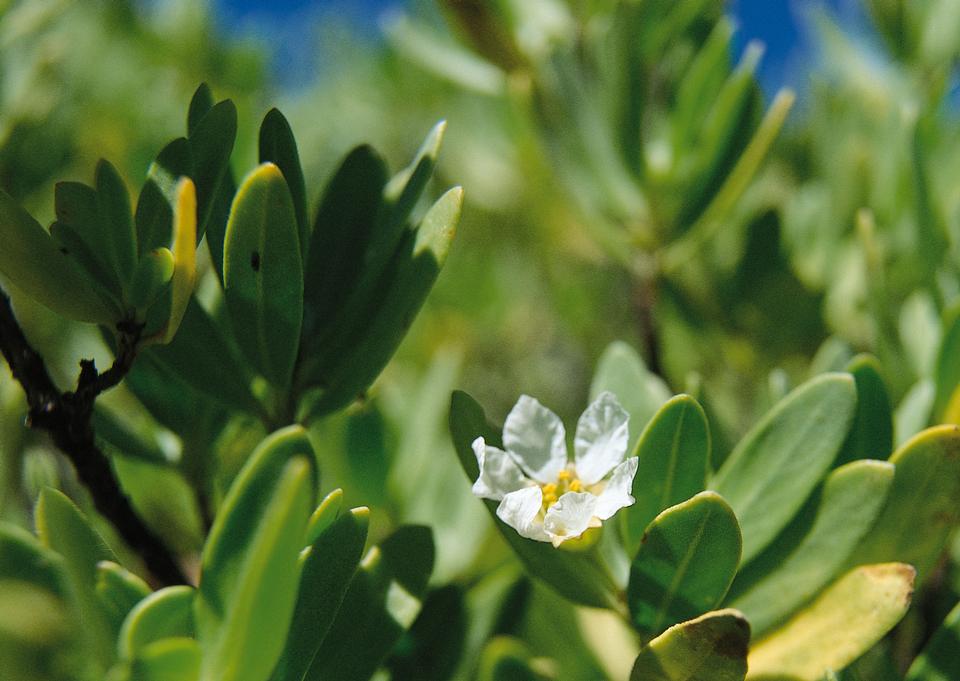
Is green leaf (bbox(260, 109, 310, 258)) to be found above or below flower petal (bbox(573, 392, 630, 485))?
above

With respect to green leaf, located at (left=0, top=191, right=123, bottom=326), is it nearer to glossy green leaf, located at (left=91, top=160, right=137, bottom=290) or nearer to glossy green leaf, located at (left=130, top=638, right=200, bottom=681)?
glossy green leaf, located at (left=91, top=160, right=137, bottom=290)

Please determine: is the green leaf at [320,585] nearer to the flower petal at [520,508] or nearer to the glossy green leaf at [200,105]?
the flower petal at [520,508]

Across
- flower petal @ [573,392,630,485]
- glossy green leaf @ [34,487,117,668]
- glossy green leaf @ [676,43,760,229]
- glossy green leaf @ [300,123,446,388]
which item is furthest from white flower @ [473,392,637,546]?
glossy green leaf @ [676,43,760,229]

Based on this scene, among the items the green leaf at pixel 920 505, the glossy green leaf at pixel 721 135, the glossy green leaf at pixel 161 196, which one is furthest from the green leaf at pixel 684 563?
the glossy green leaf at pixel 721 135

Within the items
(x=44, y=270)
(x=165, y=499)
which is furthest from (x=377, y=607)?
(x=165, y=499)

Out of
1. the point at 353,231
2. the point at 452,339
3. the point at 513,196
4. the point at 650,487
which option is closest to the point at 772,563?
the point at 650,487
